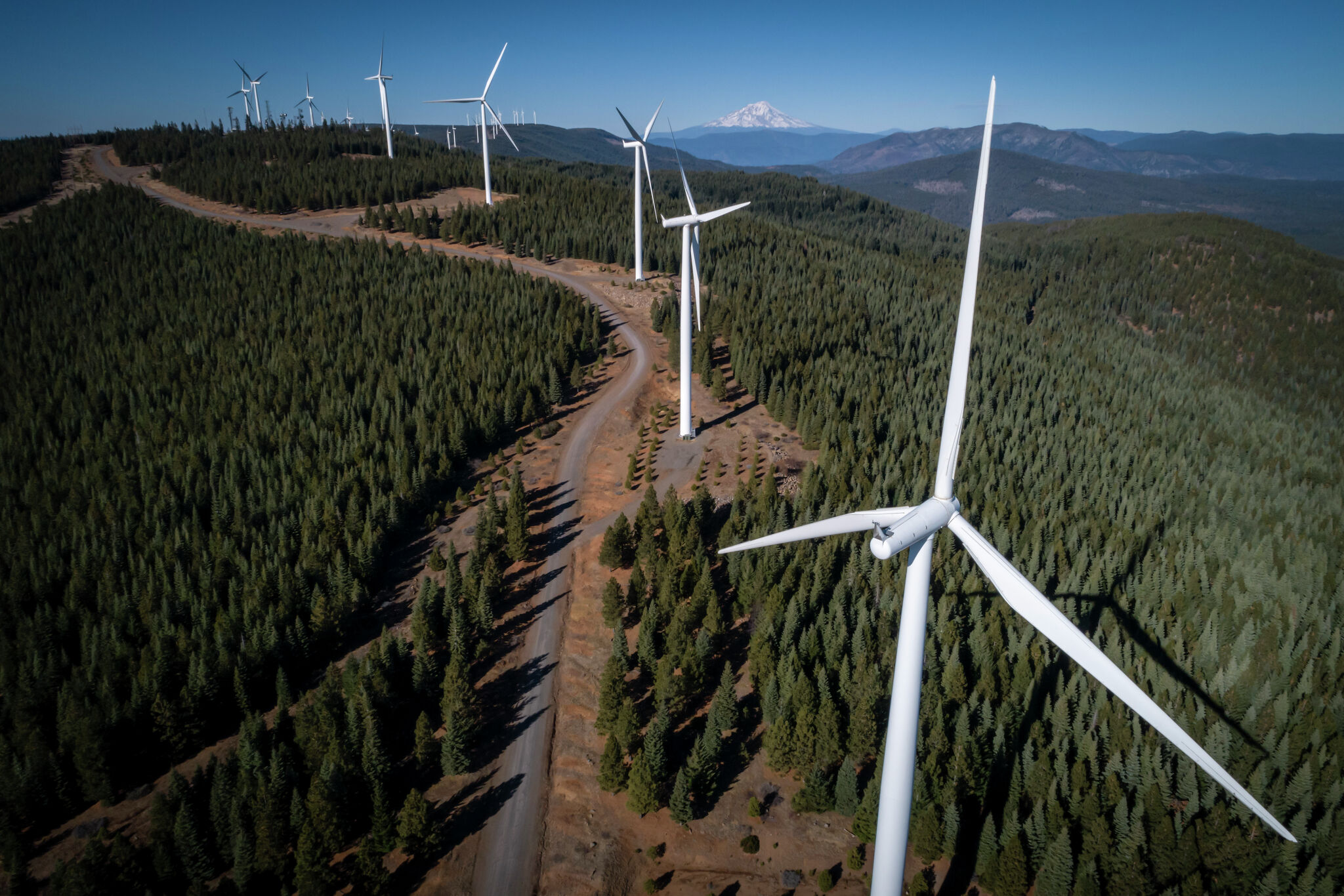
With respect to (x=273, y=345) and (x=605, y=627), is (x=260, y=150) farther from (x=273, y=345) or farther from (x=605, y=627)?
(x=605, y=627)

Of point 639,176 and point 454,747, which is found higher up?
point 639,176

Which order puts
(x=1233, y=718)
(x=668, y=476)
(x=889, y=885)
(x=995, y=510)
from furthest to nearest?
(x=668, y=476) → (x=995, y=510) → (x=1233, y=718) → (x=889, y=885)

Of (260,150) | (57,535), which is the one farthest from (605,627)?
(260,150)

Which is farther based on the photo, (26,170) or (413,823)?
(26,170)

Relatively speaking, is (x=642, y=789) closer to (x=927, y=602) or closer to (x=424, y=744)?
(x=424, y=744)

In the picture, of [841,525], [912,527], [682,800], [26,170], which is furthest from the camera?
[26,170]

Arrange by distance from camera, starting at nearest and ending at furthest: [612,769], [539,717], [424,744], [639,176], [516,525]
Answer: [612,769] → [424,744] → [539,717] → [516,525] → [639,176]

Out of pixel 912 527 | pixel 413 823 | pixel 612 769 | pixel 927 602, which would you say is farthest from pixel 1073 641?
pixel 413 823
